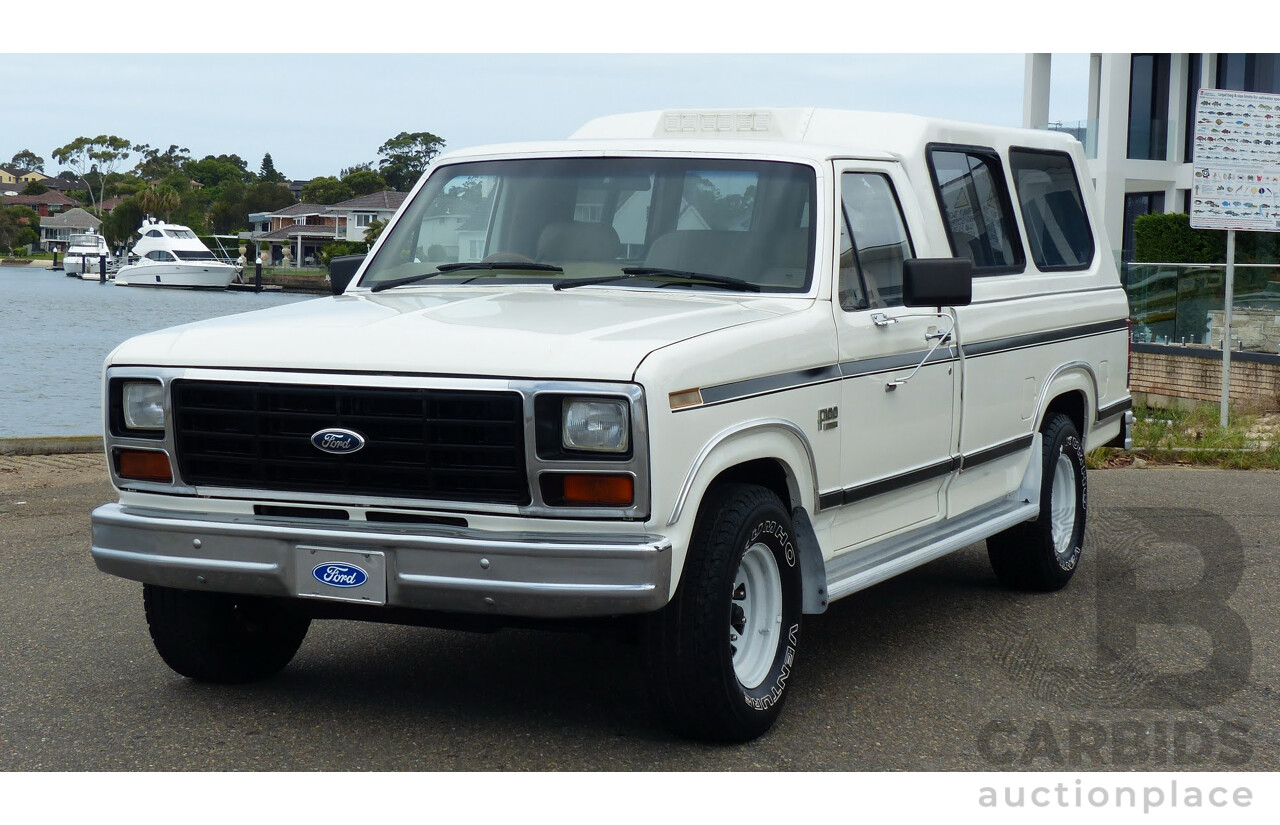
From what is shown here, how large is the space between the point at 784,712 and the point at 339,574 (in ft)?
5.62

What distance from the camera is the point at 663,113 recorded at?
6750 millimetres

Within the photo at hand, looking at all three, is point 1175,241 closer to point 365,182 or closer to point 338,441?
point 338,441

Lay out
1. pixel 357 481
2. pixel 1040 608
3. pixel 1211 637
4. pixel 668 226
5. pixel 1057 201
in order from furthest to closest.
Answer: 1. pixel 1057 201
2. pixel 1040 608
3. pixel 1211 637
4. pixel 668 226
5. pixel 357 481

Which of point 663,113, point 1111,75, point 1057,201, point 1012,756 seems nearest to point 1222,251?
point 1111,75

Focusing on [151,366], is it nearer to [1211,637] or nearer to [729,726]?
[729,726]

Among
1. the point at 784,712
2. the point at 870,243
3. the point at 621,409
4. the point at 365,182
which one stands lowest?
the point at 784,712

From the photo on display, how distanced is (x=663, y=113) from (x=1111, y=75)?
2664 centimetres

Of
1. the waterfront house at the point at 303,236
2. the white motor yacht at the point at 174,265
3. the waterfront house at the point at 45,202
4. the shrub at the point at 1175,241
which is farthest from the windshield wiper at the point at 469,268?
the waterfront house at the point at 45,202

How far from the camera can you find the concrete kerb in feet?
40.5

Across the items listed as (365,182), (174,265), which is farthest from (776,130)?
(365,182)

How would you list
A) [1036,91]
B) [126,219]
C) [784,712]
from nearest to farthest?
[784,712] < [1036,91] < [126,219]

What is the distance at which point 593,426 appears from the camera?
4480mm

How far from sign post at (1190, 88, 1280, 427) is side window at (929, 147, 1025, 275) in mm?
7158

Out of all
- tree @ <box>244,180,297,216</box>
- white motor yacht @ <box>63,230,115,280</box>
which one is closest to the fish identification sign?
white motor yacht @ <box>63,230,115,280</box>
